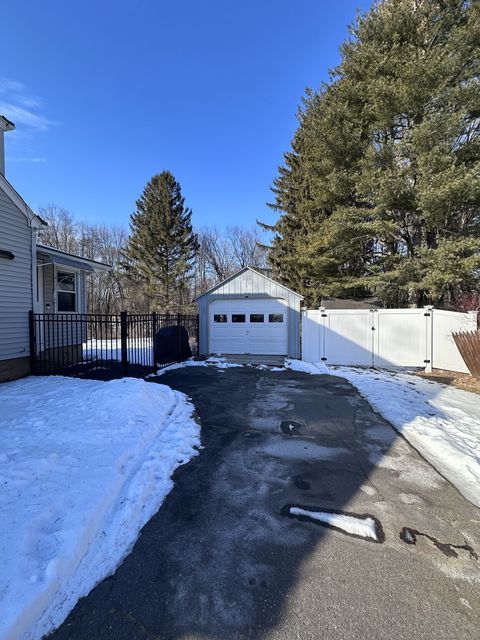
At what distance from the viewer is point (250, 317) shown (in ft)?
41.7

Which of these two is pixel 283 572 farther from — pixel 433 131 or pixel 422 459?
pixel 433 131

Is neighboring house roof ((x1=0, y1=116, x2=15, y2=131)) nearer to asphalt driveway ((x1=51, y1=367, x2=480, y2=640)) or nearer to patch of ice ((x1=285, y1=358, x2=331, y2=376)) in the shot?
asphalt driveway ((x1=51, y1=367, x2=480, y2=640))

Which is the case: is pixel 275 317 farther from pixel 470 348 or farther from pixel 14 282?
pixel 14 282

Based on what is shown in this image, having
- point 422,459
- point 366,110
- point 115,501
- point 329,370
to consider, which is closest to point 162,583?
point 115,501

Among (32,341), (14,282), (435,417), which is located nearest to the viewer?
(435,417)

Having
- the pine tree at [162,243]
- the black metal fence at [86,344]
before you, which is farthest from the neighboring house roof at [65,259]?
the pine tree at [162,243]

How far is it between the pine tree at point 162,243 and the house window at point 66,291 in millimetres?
13184

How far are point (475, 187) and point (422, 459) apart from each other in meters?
9.86

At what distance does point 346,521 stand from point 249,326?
10242mm

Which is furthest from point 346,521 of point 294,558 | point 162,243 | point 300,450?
point 162,243

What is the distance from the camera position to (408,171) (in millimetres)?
11344

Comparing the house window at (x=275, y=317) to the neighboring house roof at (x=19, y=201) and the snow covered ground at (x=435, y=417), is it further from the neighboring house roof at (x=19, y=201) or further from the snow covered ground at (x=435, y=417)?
the neighboring house roof at (x=19, y=201)

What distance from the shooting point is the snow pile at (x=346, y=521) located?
243cm

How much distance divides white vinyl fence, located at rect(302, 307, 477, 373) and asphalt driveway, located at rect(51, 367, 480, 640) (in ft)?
22.7
